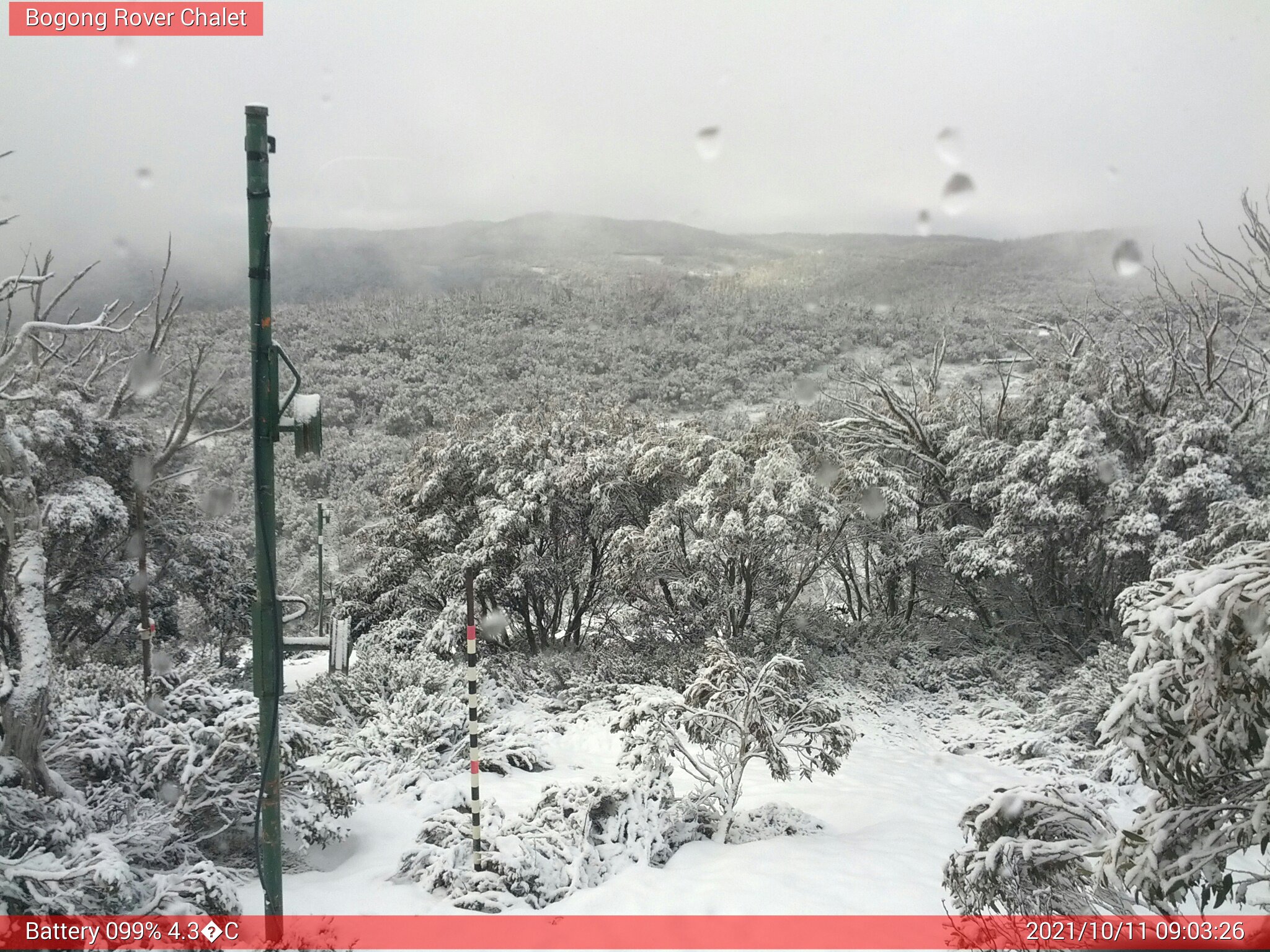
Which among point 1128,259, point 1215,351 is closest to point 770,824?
point 1215,351

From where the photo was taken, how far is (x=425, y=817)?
583 cm

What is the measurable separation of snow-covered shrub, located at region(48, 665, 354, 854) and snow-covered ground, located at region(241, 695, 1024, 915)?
0.39m

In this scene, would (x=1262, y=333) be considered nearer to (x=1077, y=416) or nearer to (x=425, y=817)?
(x=1077, y=416)

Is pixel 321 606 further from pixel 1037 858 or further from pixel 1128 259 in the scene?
pixel 1128 259

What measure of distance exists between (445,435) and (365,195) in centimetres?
625

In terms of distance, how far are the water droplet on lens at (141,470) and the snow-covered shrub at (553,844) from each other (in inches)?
223

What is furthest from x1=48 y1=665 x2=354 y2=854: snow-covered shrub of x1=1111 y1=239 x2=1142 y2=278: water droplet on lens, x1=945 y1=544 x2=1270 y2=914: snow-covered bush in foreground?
x1=1111 y1=239 x2=1142 y2=278: water droplet on lens

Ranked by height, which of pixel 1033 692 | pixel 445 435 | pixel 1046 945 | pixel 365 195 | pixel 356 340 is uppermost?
pixel 365 195

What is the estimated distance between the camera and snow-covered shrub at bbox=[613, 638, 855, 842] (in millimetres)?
5406

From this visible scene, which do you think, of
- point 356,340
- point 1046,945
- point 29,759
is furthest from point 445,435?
point 356,340

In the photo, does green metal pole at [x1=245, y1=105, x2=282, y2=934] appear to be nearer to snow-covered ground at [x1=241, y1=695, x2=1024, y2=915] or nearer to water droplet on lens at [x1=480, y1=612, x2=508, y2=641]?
snow-covered ground at [x1=241, y1=695, x2=1024, y2=915]

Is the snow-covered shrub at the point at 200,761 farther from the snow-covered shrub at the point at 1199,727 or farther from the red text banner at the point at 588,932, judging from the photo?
the snow-covered shrub at the point at 1199,727

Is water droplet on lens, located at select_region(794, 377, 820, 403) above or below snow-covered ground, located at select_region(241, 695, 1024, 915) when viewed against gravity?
above

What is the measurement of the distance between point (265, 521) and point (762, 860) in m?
3.54
